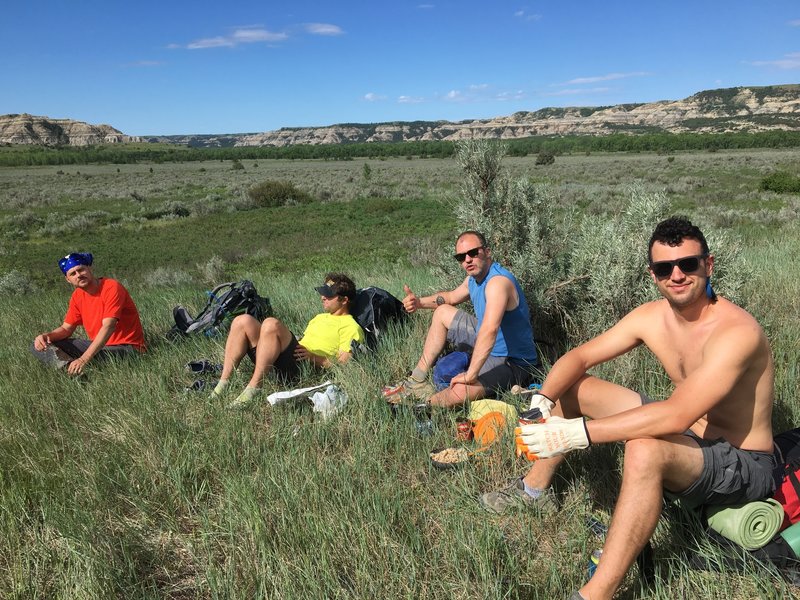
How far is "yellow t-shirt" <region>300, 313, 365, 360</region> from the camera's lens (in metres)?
4.60

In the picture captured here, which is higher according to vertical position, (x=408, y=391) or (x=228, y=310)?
(x=228, y=310)

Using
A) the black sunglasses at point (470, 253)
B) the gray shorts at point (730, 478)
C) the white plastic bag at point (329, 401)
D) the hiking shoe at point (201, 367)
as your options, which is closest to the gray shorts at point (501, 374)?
the black sunglasses at point (470, 253)

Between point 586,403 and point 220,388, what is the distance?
264 cm

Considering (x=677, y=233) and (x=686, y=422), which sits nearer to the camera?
(x=686, y=422)

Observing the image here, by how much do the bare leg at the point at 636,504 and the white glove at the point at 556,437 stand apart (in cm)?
21

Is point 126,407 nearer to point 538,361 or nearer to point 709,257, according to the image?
point 538,361

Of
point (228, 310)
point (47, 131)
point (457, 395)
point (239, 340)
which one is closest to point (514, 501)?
point (457, 395)

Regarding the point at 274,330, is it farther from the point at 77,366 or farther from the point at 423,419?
the point at 77,366

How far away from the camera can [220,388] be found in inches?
161

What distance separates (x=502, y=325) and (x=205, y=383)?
90.7 inches

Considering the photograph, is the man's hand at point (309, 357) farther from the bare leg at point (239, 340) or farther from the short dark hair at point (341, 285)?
the short dark hair at point (341, 285)

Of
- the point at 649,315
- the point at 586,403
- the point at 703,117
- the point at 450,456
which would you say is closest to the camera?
the point at 649,315

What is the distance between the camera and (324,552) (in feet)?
7.43

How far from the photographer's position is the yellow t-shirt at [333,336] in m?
4.60
